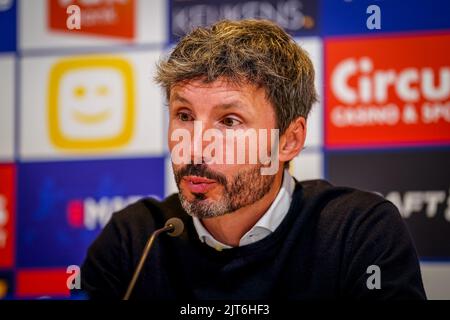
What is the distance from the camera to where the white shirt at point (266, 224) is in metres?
1.62

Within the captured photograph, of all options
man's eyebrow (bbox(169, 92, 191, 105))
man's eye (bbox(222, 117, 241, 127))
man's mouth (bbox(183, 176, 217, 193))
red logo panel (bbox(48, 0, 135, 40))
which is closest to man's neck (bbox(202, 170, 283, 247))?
man's mouth (bbox(183, 176, 217, 193))

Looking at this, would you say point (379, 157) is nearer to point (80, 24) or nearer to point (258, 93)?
point (258, 93)

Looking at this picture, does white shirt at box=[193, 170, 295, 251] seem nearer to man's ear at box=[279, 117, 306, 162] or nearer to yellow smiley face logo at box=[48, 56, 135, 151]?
man's ear at box=[279, 117, 306, 162]

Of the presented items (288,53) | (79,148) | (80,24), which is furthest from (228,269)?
(80,24)

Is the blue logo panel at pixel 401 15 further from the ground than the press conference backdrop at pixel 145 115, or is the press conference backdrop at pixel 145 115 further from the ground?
the blue logo panel at pixel 401 15

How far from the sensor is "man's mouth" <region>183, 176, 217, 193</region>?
5.23 feet

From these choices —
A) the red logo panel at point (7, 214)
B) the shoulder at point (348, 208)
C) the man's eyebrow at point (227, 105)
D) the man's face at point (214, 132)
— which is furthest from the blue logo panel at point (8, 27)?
the shoulder at point (348, 208)

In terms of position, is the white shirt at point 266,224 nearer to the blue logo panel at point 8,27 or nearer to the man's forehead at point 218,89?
the man's forehead at point 218,89

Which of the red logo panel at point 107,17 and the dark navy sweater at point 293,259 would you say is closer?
the dark navy sweater at point 293,259

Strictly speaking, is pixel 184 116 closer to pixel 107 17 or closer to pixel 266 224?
pixel 266 224

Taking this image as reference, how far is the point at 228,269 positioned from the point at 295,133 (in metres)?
0.43

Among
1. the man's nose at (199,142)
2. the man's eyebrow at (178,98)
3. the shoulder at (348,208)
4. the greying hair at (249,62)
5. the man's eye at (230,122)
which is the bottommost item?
the shoulder at (348,208)

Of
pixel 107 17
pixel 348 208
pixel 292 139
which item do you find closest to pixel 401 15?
pixel 292 139

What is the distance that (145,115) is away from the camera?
6.86ft
